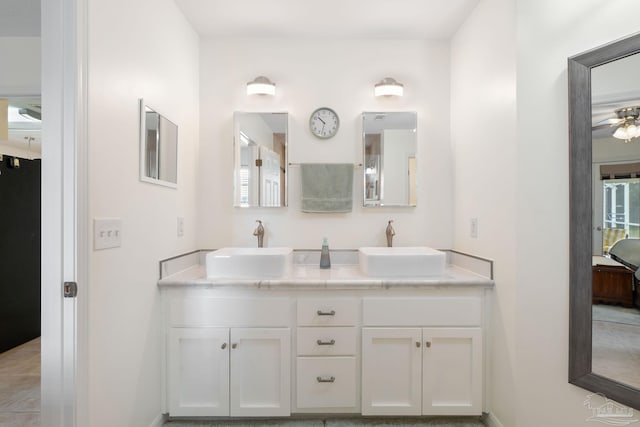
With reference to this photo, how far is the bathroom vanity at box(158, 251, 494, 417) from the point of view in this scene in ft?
5.98

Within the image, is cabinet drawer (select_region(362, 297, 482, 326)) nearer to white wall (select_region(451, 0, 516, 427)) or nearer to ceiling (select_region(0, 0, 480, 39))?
white wall (select_region(451, 0, 516, 427))

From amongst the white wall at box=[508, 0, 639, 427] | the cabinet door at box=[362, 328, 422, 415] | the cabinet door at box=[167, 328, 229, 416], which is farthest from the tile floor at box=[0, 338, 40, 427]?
the white wall at box=[508, 0, 639, 427]

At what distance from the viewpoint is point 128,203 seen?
4.99 feet

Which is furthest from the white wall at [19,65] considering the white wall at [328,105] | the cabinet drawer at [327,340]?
the cabinet drawer at [327,340]

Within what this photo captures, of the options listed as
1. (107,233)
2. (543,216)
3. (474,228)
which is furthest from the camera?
(474,228)

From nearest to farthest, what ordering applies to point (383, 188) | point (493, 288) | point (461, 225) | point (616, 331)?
point (616, 331) < point (493, 288) < point (461, 225) < point (383, 188)

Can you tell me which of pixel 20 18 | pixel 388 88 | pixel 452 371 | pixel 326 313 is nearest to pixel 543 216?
pixel 452 371

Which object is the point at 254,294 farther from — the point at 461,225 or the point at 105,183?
the point at 461,225

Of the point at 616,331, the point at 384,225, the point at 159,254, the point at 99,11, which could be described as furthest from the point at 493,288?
the point at 99,11

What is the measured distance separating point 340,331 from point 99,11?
180 centimetres

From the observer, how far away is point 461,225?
225cm

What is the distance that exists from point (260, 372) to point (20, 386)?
176cm

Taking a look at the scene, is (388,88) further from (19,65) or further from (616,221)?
(19,65)

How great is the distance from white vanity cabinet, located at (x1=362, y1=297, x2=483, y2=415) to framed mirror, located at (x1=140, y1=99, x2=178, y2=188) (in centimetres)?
132
